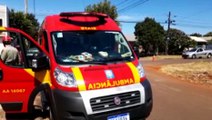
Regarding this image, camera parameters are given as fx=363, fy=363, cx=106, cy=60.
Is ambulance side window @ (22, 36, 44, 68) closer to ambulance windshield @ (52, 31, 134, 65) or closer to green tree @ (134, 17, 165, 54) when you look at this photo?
ambulance windshield @ (52, 31, 134, 65)

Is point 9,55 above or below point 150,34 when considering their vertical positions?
below

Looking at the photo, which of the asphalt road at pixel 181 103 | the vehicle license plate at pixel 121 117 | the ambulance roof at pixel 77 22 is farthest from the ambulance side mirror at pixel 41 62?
the asphalt road at pixel 181 103

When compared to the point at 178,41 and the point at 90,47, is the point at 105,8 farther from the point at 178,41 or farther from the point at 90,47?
the point at 90,47

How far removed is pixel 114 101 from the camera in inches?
241

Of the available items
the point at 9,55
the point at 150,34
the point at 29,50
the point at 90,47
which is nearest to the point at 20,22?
the point at 150,34

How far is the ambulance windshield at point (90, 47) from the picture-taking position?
267 inches

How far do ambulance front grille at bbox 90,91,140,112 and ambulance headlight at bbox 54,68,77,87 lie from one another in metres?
0.45

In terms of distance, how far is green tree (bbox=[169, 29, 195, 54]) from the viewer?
64125 mm

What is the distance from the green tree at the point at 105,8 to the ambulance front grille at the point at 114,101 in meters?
42.6

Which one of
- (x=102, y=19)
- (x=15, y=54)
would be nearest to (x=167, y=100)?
(x=102, y=19)

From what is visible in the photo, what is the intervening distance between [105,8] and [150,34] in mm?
14798

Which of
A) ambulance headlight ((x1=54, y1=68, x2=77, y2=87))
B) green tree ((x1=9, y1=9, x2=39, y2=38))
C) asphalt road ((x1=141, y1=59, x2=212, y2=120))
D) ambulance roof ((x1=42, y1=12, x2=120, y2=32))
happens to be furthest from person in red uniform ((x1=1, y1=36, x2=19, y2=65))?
green tree ((x1=9, y1=9, x2=39, y2=38))

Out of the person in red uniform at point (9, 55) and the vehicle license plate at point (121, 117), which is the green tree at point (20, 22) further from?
the vehicle license plate at point (121, 117)

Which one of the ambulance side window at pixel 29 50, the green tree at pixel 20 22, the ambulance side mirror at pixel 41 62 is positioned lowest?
the ambulance side mirror at pixel 41 62
